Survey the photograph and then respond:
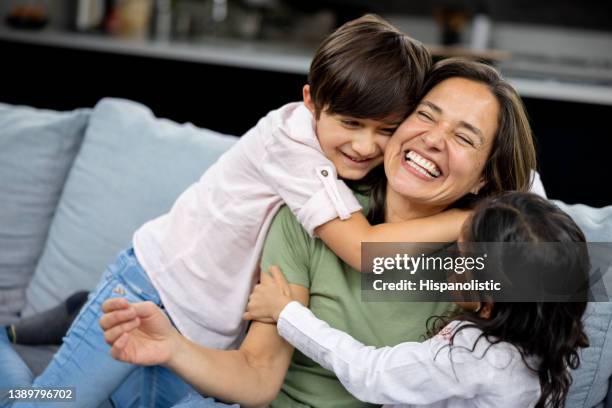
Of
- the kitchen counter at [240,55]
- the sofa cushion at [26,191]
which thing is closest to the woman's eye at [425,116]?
the sofa cushion at [26,191]

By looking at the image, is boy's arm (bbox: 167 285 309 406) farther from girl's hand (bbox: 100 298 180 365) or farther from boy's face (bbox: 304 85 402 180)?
boy's face (bbox: 304 85 402 180)

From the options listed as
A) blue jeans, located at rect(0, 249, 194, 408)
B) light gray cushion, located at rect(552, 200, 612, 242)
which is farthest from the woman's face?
blue jeans, located at rect(0, 249, 194, 408)

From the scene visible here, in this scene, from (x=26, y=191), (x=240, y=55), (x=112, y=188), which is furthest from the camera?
(x=240, y=55)

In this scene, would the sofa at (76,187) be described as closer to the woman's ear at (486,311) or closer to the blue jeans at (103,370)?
the blue jeans at (103,370)

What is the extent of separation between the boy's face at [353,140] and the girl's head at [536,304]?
31 cm

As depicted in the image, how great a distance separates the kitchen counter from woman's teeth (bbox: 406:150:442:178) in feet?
6.63

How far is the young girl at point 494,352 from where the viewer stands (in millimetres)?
1128

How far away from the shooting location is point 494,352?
1173 millimetres

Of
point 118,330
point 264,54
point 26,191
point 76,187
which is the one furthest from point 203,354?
point 264,54

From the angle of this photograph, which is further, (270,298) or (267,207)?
(267,207)

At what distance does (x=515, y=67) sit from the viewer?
13.6 feet

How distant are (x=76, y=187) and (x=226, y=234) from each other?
795mm

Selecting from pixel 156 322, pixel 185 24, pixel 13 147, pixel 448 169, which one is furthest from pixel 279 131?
pixel 185 24

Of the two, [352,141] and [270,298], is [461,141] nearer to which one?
[352,141]
